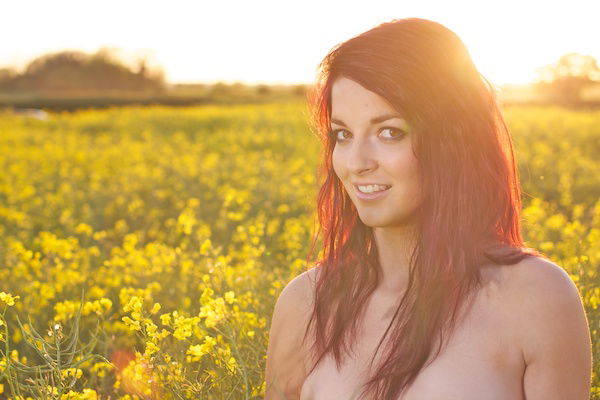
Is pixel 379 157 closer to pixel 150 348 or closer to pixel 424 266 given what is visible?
pixel 424 266

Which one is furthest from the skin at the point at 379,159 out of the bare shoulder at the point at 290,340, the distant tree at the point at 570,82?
→ the distant tree at the point at 570,82

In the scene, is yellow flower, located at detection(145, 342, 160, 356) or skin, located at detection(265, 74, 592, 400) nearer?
skin, located at detection(265, 74, 592, 400)

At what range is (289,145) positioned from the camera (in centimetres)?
1444

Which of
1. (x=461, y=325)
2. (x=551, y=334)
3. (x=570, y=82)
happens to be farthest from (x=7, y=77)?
(x=551, y=334)

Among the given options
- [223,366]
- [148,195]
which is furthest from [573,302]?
[148,195]

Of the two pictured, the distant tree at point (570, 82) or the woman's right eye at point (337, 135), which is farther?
the distant tree at point (570, 82)

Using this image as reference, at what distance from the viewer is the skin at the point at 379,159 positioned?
187 centimetres

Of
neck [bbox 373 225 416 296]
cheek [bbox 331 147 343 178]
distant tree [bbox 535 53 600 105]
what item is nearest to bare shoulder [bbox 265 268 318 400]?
neck [bbox 373 225 416 296]

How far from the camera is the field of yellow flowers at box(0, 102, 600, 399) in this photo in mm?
2168

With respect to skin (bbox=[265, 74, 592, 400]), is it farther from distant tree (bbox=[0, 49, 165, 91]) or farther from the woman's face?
distant tree (bbox=[0, 49, 165, 91])

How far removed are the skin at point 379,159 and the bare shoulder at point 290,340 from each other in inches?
11.1

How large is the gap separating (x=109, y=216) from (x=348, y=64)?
6083 millimetres

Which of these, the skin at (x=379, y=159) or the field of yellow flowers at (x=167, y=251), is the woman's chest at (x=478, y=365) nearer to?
the skin at (x=379, y=159)

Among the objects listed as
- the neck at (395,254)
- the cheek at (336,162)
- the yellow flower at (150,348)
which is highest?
the cheek at (336,162)
